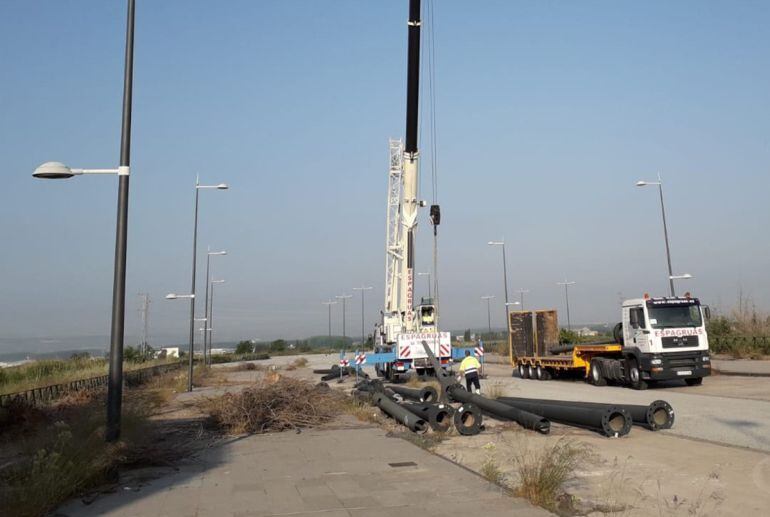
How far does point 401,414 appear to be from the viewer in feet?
48.9

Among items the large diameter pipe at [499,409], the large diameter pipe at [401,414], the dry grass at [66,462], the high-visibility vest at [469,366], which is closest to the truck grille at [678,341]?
the high-visibility vest at [469,366]

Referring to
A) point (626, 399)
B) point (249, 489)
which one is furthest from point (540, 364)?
point (249, 489)

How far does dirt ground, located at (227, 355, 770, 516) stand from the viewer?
24.8 ft

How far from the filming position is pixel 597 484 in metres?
8.71

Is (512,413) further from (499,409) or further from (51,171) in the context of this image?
(51,171)

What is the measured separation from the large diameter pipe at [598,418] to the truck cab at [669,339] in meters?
9.77

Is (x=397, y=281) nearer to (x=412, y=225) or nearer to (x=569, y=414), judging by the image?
(x=412, y=225)

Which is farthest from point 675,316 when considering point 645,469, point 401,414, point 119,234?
point 119,234

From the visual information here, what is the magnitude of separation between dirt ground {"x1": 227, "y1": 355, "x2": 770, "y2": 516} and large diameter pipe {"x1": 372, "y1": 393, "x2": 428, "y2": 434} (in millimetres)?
686

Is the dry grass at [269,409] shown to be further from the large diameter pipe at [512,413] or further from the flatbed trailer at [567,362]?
the flatbed trailer at [567,362]

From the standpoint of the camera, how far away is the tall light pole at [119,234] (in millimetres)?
10328

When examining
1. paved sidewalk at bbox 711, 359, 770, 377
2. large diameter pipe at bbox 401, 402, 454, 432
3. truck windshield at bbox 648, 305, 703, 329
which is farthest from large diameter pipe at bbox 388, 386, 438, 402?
paved sidewalk at bbox 711, 359, 770, 377

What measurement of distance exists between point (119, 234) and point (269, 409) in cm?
608

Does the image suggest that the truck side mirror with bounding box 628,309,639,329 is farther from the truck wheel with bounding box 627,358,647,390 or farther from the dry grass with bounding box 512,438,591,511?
the dry grass with bounding box 512,438,591,511
